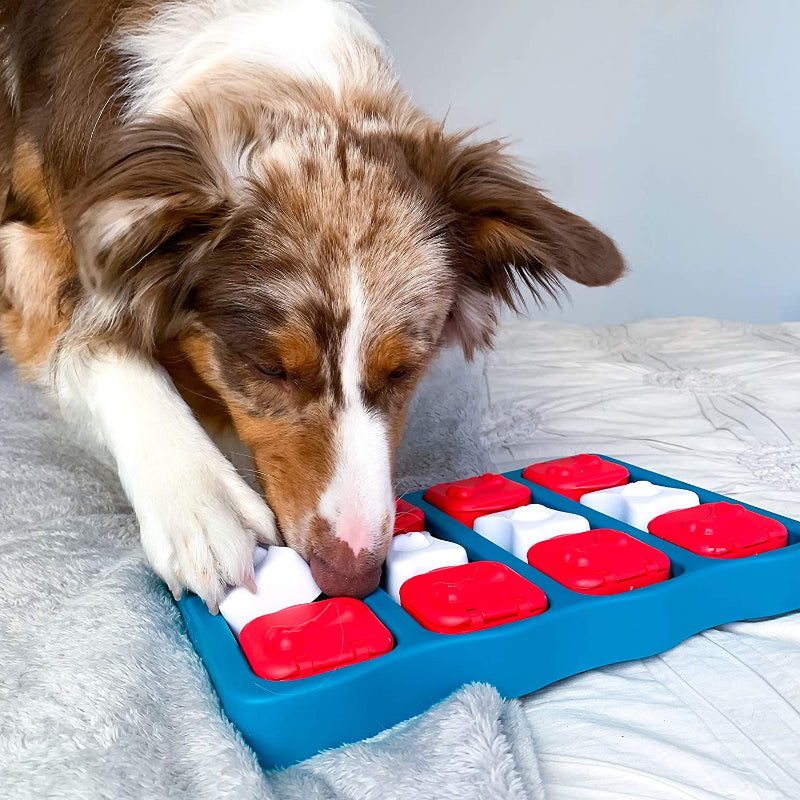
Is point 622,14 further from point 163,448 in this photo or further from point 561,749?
point 561,749

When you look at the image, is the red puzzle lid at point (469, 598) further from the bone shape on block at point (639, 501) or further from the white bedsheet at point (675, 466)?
the bone shape on block at point (639, 501)

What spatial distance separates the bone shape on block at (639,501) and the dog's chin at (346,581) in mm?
499

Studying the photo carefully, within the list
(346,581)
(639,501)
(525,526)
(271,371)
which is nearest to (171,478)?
(271,371)

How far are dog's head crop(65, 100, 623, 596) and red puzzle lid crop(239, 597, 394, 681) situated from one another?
0.15m

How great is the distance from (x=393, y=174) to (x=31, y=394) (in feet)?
4.47

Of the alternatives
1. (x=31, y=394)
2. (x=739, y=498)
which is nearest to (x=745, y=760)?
(x=739, y=498)

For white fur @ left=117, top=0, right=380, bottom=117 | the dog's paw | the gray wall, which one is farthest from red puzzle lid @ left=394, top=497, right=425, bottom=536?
the gray wall

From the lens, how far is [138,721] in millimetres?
1053

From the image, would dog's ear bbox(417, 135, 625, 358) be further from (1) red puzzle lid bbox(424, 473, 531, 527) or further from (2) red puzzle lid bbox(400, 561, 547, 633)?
(2) red puzzle lid bbox(400, 561, 547, 633)

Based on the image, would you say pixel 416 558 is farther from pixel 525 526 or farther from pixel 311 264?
pixel 311 264

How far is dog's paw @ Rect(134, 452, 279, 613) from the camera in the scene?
4.28 ft

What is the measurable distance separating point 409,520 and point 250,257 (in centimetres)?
57

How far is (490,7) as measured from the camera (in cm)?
463

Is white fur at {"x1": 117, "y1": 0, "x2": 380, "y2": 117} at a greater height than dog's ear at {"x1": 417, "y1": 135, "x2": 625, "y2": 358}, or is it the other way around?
white fur at {"x1": 117, "y1": 0, "x2": 380, "y2": 117}
